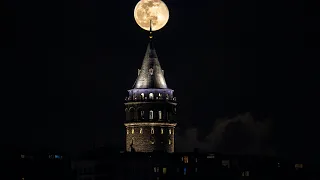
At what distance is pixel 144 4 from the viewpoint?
15450cm

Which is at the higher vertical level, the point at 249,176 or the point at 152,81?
the point at 152,81

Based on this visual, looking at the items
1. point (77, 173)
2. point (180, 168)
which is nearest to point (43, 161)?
point (77, 173)

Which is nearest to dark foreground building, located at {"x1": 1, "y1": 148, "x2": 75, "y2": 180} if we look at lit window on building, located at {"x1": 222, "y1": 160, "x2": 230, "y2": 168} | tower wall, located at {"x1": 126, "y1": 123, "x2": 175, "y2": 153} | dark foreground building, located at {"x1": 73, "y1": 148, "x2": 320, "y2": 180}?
dark foreground building, located at {"x1": 73, "y1": 148, "x2": 320, "y2": 180}

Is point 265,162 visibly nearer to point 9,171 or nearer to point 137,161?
point 137,161

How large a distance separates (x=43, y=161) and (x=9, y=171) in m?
9.09

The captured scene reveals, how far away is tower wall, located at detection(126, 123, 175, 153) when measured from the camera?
513 feet

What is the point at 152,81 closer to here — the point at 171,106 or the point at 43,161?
the point at 171,106

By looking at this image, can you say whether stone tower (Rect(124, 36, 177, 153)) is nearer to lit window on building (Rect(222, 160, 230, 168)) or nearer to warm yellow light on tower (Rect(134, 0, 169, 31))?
warm yellow light on tower (Rect(134, 0, 169, 31))

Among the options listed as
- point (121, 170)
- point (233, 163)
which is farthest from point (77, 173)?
point (233, 163)

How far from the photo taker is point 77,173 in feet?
509

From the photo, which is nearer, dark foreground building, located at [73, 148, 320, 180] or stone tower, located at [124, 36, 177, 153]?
dark foreground building, located at [73, 148, 320, 180]

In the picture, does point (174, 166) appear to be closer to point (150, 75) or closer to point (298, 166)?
point (150, 75)

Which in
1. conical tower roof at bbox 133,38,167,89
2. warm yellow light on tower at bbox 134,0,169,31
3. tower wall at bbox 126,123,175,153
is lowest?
tower wall at bbox 126,123,175,153

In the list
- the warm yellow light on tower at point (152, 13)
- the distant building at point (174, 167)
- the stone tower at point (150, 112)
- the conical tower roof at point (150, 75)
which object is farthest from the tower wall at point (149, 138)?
the warm yellow light on tower at point (152, 13)
